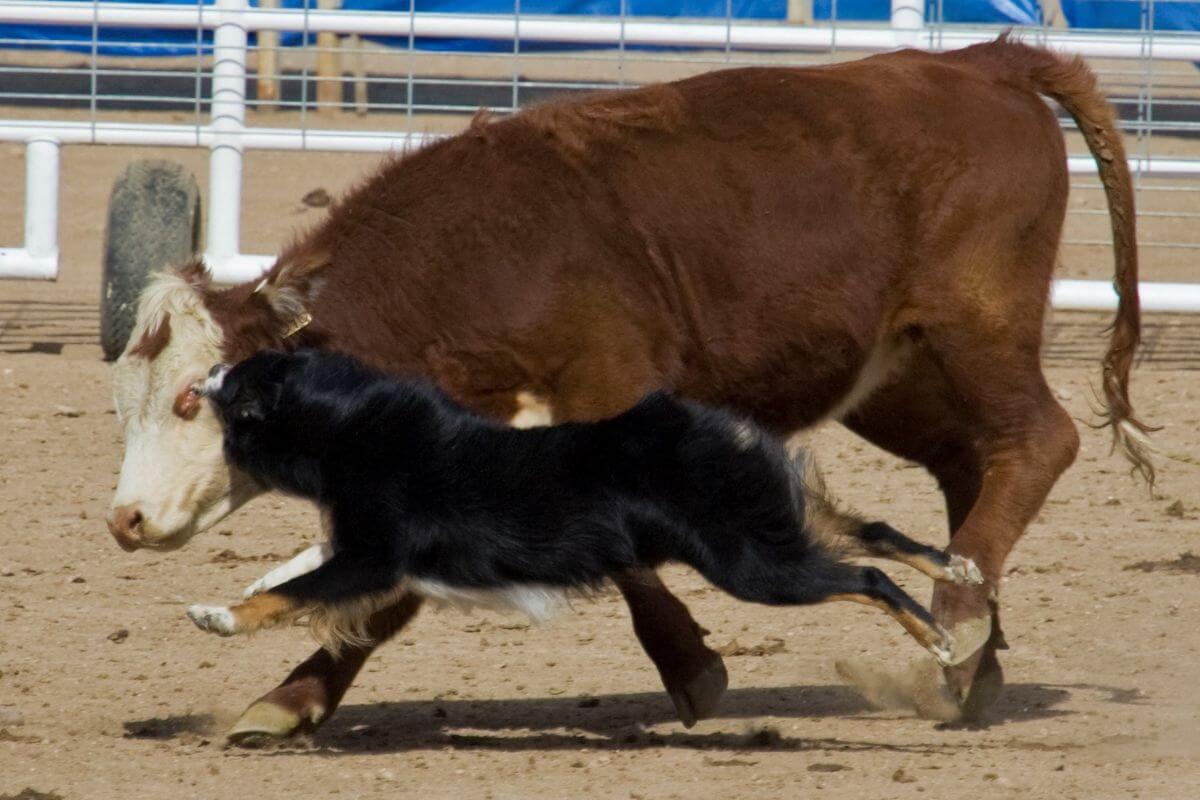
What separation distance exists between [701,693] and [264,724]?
3.23 ft

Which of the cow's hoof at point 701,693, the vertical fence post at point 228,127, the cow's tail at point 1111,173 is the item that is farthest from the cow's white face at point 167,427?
the vertical fence post at point 228,127

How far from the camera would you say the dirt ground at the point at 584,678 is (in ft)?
12.6

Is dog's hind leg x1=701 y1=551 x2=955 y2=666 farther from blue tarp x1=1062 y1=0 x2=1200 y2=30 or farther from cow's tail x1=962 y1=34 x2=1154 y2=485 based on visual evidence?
blue tarp x1=1062 y1=0 x2=1200 y2=30

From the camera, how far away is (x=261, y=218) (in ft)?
37.2

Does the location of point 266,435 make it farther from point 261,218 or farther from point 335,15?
point 261,218

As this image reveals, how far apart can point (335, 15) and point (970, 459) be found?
455cm

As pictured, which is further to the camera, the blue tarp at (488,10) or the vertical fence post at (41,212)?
the blue tarp at (488,10)

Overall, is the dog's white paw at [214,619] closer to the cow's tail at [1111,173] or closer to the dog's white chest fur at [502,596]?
the dog's white chest fur at [502,596]

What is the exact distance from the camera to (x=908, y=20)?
28.1 ft

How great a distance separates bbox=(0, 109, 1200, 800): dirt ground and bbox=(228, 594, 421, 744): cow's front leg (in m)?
0.07

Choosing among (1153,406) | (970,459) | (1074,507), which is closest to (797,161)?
(970,459)

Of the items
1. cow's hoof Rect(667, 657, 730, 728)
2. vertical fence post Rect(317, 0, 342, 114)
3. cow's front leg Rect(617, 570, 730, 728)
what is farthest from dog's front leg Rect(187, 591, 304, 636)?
vertical fence post Rect(317, 0, 342, 114)

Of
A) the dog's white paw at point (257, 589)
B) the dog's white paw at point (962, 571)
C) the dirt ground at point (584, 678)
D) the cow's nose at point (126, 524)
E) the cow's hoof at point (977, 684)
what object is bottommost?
the dirt ground at point (584, 678)

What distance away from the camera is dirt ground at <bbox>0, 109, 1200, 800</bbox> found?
3.84 meters
